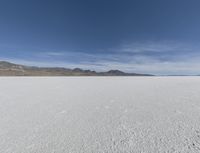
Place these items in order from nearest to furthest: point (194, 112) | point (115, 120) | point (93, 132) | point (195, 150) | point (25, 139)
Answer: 1. point (195, 150)
2. point (25, 139)
3. point (93, 132)
4. point (115, 120)
5. point (194, 112)

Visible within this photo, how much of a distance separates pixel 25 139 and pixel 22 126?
59 cm

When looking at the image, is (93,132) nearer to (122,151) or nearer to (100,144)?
(100,144)

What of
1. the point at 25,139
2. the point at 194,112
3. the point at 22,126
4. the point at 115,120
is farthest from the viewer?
the point at 194,112

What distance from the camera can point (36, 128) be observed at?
8.23ft

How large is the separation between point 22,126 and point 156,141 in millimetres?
2313

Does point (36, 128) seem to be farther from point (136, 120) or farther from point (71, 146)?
point (136, 120)

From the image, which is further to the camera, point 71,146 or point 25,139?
point 25,139

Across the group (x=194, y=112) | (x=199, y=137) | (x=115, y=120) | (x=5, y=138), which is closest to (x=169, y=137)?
(x=199, y=137)

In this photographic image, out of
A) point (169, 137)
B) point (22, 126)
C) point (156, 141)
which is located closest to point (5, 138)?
point (22, 126)

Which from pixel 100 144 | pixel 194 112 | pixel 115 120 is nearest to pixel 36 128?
pixel 100 144

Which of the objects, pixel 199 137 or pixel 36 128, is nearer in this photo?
pixel 199 137

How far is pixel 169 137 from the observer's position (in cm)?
214

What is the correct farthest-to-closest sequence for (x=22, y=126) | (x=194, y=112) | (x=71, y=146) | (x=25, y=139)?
1. (x=194, y=112)
2. (x=22, y=126)
3. (x=25, y=139)
4. (x=71, y=146)

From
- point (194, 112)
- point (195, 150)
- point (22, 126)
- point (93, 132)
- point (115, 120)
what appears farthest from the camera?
point (194, 112)
